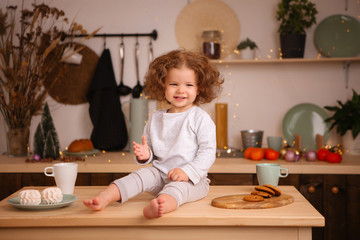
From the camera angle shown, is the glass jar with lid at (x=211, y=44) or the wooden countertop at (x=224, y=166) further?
the glass jar with lid at (x=211, y=44)

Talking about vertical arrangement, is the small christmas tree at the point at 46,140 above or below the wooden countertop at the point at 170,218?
above

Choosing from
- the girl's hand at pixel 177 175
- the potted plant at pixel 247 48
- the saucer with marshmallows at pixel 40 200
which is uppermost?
the potted plant at pixel 247 48

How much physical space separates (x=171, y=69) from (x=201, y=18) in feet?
4.58

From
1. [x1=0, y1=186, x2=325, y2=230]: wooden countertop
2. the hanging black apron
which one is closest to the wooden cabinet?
the hanging black apron

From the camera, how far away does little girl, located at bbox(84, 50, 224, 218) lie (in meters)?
1.18

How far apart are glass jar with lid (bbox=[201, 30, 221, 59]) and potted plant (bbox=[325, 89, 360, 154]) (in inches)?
28.5

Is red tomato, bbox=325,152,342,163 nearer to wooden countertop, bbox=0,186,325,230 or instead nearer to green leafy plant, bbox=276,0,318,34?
green leafy plant, bbox=276,0,318,34

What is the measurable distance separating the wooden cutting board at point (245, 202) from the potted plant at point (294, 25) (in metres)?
1.48

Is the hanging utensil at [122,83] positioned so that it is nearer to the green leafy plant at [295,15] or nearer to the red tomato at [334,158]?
the green leafy plant at [295,15]

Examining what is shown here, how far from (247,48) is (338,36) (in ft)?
1.87

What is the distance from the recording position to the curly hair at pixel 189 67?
127 cm

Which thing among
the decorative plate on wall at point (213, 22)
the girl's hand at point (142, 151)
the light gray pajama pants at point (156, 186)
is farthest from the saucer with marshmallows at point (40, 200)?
the decorative plate on wall at point (213, 22)

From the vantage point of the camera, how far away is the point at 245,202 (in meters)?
1.04

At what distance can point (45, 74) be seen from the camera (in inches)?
96.0
